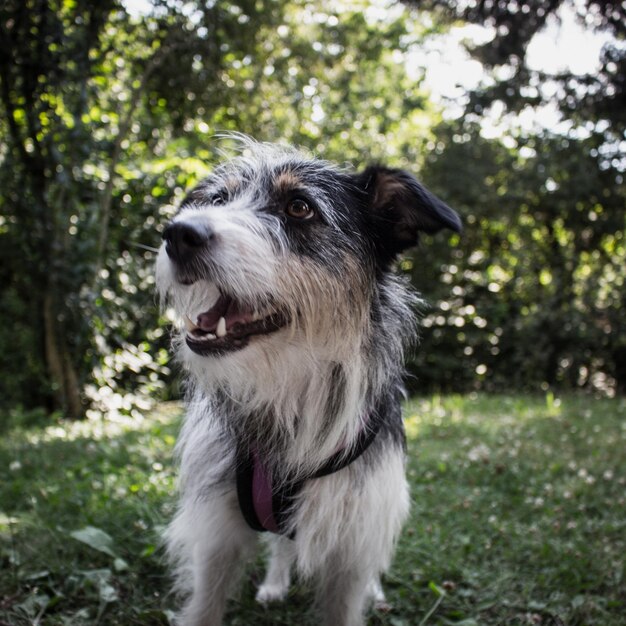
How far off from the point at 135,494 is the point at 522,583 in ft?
7.18

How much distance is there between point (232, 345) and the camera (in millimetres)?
1944

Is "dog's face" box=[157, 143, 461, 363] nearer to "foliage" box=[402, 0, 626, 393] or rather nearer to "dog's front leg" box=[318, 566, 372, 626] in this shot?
"dog's front leg" box=[318, 566, 372, 626]

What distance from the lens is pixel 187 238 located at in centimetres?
185

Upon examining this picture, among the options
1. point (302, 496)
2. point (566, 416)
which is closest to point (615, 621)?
point (302, 496)

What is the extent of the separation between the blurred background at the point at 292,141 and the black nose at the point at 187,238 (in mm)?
909

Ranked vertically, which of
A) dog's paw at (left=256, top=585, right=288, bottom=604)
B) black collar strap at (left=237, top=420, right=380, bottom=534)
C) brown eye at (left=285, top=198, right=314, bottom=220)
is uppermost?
brown eye at (left=285, top=198, right=314, bottom=220)

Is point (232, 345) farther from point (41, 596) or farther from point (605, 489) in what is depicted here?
point (605, 489)

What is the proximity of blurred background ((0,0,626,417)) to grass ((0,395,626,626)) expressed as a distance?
150 cm

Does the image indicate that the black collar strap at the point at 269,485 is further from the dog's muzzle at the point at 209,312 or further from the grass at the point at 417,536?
the grass at the point at 417,536

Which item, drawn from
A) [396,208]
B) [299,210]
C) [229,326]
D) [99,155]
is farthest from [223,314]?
[99,155]

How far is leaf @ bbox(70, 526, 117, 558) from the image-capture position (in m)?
2.78

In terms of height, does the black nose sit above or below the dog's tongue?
above

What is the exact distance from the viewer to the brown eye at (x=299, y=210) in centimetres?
219

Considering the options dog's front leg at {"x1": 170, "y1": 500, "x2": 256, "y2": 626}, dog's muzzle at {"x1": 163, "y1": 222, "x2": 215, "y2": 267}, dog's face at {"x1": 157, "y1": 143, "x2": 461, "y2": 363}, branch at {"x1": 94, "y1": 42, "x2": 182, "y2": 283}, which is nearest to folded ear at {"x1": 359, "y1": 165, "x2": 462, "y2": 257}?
dog's face at {"x1": 157, "y1": 143, "x2": 461, "y2": 363}
